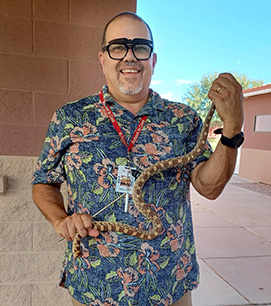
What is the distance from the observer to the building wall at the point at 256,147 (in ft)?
36.3

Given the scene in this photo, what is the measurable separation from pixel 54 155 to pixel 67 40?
124cm

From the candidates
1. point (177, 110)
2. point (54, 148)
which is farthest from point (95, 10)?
point (54, 148)

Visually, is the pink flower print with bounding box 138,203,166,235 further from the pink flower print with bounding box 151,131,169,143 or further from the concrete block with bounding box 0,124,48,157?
the concrete block with bounding box 0,124,48,157

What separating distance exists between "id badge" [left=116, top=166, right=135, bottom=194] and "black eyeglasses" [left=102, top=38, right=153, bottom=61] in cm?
58

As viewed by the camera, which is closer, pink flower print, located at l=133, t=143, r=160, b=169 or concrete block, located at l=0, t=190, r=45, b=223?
pink flower print, located at l=133, t=143, r=160, b=169

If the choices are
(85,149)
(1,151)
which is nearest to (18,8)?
(1,151)

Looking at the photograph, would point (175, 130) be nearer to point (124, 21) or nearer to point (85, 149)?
point (85, 149)

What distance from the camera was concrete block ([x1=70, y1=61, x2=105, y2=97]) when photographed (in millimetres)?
2377

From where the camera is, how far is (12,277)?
250 centimetres

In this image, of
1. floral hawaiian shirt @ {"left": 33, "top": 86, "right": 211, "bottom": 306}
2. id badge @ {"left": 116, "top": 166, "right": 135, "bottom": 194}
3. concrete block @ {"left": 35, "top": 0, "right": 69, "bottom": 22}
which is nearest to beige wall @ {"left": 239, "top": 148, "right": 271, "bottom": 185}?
concrete block @ {"left": 35, "top": 0, "right": 69, "bottom": 22}

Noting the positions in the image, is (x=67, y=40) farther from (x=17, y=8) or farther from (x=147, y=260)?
(x=147, y=260)

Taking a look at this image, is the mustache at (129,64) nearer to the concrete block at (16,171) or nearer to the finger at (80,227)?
the finger at (80,227)

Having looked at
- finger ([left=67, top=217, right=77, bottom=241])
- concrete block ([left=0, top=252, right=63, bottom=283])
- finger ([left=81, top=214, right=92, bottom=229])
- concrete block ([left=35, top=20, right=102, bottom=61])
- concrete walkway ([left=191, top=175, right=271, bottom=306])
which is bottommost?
concrete walkway ([left=191, top=175, right=271, bottom=306])

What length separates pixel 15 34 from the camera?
7.25 ft
